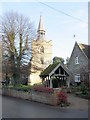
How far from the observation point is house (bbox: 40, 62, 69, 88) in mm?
35875

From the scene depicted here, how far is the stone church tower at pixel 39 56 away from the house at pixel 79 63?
5753 millimetres

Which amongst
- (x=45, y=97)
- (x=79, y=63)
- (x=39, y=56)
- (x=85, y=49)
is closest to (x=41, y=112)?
(x=45, y=97)

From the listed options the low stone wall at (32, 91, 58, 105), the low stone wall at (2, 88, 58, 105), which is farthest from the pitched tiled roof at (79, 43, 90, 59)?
the low stone wall at (32, 91, 58, 105)

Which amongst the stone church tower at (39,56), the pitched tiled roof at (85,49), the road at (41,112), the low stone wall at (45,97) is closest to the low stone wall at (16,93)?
the low stone wall at (45,97)

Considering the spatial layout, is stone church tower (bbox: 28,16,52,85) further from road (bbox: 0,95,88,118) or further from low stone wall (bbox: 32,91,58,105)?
road (bbox: 0,95,88,118)

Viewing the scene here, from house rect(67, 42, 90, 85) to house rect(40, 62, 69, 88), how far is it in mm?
1962

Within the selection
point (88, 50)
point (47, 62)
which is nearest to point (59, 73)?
point (88, 50)

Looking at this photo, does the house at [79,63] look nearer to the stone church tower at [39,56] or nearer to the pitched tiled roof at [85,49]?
the pitched tiled roof at [85,49]

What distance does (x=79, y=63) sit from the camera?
125ft

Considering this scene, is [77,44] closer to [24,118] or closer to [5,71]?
[5,71]

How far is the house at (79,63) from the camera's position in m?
36.3

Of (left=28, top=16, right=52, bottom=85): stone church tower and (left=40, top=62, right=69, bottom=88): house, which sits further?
(left=40, top=62, right=69, bottom=88): house

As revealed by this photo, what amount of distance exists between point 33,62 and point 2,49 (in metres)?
5.21

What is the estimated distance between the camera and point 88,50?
127 feet
